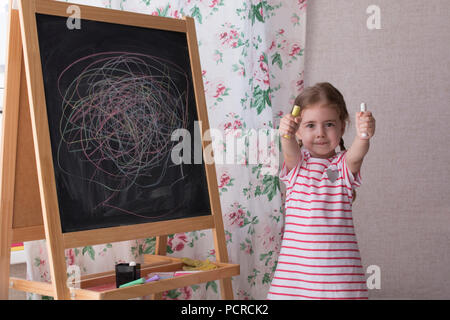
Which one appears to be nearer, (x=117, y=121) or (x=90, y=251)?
(x=117, y=121)

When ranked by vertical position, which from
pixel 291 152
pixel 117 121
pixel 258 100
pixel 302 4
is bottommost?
pixel 291 152

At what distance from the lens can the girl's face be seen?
5.68 feet

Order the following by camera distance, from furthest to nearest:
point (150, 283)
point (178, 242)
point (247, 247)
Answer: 1. point (247, 247)
2. point (178, 242)
3. point (150, 283)

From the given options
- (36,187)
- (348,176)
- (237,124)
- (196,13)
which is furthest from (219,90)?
(36,187)

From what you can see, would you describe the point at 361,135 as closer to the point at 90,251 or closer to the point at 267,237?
the point at 267,237

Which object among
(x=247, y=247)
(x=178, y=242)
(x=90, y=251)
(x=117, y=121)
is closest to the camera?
(x=117, y=121)

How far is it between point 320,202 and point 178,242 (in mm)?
830

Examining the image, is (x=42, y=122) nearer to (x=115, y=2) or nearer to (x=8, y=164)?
(x=8, y=164)

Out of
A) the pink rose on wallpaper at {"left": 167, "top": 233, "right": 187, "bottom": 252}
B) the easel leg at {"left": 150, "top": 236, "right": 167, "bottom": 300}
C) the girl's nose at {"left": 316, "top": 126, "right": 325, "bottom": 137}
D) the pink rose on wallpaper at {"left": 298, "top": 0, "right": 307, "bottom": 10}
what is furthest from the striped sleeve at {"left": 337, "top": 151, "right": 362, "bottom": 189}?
the pink rose on wallpaper at {"left": 298, "top": 0, "right": 307, "bottom": 10}

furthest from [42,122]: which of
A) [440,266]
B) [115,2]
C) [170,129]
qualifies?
[440,266]

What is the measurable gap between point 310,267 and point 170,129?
0.65 metres

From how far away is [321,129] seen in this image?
5.67ft

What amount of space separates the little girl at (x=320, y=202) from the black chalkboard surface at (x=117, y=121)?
36cm
